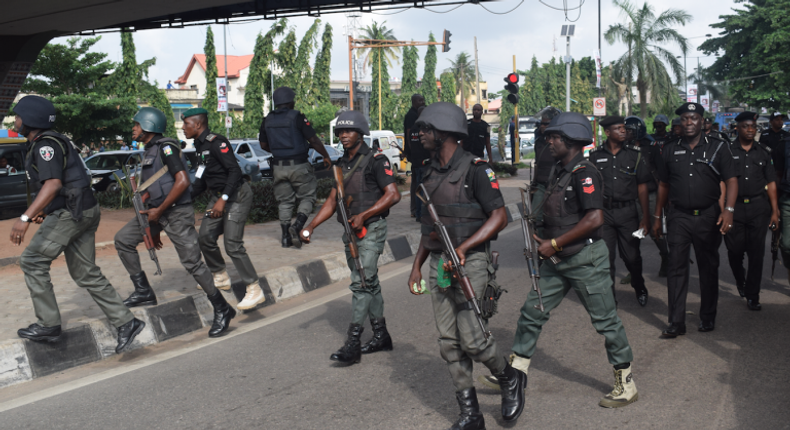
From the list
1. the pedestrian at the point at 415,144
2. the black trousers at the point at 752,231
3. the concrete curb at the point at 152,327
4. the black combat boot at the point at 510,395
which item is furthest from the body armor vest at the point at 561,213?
the pedestrian at the point at 415,144

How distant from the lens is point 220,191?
596 centimetres

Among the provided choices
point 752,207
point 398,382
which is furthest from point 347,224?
point 752,207

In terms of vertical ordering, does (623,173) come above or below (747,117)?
below

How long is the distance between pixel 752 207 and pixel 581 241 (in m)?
2.78

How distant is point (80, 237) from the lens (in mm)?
5117

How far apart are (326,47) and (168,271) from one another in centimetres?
4750

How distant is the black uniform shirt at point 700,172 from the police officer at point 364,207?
84.2 inches

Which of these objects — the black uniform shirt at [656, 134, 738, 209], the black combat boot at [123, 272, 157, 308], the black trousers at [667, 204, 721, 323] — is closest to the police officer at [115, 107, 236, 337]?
the black combat boot at [123, 272, 157, 308]

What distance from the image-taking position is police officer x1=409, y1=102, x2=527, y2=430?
350 cm

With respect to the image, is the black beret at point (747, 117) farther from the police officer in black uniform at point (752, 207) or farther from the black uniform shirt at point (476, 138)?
the black uniform shirt at point (476, 138)

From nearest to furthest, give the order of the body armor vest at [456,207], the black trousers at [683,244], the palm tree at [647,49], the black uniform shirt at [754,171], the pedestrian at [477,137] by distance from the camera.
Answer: the body armor vest at [456,207] < the black trousers at [683,244] < the black uniform shirt at [754,171] < the pedestrian at [477,137] < the palm tree at [647,49]

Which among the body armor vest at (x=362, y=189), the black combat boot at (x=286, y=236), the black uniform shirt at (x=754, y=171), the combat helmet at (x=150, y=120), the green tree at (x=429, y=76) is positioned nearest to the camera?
the body armor vest at (x=362, y=189)

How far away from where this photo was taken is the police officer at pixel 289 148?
796 centimetres

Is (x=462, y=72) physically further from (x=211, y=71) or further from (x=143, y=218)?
(x=143, y=218)
